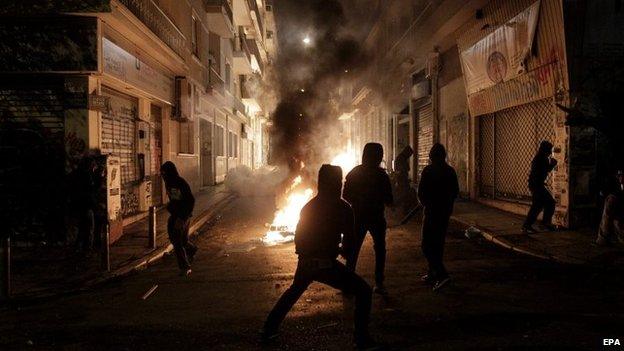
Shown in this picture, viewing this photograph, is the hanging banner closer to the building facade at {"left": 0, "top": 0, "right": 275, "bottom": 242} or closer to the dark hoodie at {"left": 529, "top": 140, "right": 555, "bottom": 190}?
the dark hoodie at {"left": 529, "top": 140, "right": 555, "bottom": 190}

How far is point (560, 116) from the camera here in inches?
432

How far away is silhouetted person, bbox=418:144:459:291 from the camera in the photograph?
650 cm

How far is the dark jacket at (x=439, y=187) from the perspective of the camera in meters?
6.51

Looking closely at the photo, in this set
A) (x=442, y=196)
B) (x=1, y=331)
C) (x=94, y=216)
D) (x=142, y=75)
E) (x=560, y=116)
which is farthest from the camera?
(x=142, y=75)

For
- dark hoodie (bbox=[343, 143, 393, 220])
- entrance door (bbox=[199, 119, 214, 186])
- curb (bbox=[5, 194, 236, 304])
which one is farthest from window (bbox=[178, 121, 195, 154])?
dark hoodie (bbox=[343, 143, 393, 220])

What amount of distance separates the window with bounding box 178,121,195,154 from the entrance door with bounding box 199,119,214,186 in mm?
4306

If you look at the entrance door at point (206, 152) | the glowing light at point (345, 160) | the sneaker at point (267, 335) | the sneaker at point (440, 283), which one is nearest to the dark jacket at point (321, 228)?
the sneaker at point (267, 335)

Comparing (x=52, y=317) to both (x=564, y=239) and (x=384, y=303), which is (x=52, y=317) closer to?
(x=384, y=303)

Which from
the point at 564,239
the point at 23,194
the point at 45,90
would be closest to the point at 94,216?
the point at 23,194

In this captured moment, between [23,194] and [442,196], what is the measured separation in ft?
24.9

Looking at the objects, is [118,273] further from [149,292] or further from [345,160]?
[345,160]

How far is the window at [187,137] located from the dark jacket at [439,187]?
12768mm

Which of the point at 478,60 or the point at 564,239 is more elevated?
the point at 478,60

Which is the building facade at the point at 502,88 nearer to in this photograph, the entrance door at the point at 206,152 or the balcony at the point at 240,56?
the entrance door at the point at 206,152
